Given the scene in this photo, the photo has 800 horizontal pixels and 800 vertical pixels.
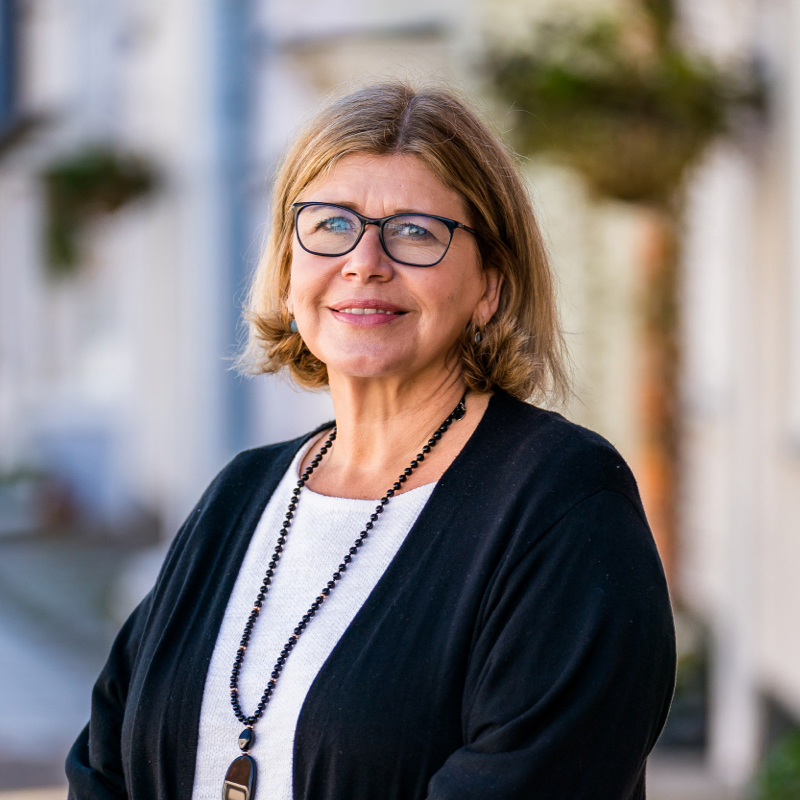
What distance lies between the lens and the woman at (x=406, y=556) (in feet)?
4.29

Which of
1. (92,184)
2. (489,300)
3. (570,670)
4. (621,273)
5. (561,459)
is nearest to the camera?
(570,670)

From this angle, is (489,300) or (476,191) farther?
(489,300)

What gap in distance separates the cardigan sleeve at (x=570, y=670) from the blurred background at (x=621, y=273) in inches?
27.9

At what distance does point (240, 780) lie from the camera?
1490mm

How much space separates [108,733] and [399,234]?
88 cm

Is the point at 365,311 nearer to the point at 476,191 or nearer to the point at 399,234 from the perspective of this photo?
the point at 399,234

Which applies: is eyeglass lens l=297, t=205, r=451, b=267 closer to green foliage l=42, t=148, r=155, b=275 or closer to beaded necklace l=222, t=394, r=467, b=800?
beaded necklace l=222, t=394, r=467, b=800

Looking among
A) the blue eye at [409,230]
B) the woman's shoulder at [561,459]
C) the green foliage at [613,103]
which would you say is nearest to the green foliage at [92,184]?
the green foliage at [613,103]

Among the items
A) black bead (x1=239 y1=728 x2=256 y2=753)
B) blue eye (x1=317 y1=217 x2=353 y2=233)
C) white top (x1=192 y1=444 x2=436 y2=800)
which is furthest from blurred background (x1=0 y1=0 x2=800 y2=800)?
black bead (x1=239 y1=728 x2=256 y2=753)

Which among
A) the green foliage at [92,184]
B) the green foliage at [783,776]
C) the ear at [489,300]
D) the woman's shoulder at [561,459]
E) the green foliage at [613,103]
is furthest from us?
the green foliage at [92,184]

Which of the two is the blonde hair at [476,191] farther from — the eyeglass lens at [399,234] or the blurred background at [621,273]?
the blurred background at [621,273]

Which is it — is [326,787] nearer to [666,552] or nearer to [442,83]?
[442,83]

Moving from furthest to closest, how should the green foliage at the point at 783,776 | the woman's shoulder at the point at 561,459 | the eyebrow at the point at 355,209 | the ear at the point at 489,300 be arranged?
1. the green foliage at the point at 783,776
2. the ear at the point at 489,300
3. the eyebrow at the point at 355,209
4. the woman's shoulder at the point at 561,459

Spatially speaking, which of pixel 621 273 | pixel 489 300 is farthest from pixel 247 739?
pixel 621 273
